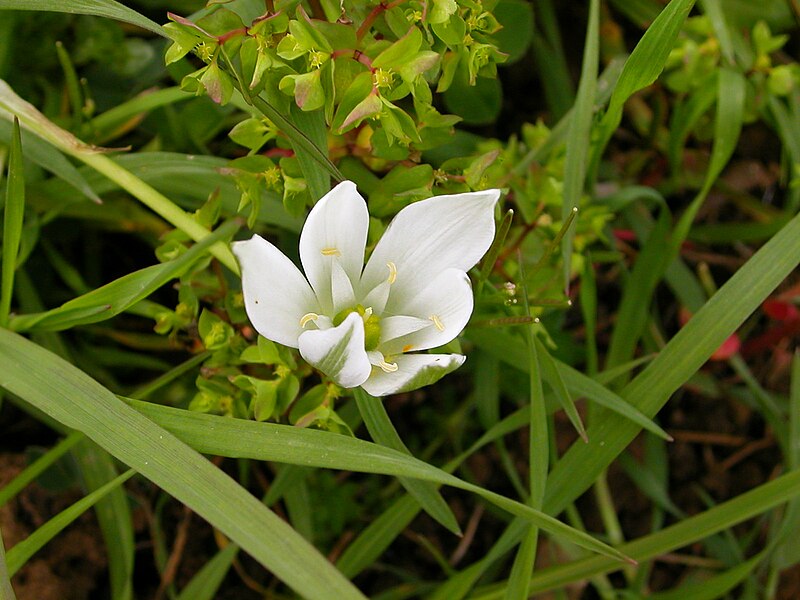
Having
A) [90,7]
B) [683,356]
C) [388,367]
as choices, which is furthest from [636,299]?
[90,7]

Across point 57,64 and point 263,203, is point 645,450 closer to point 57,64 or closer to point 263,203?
point 263,203

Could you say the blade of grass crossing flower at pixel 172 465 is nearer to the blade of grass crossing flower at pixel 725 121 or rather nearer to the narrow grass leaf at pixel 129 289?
the narrow grass leaf at pixel 129 289

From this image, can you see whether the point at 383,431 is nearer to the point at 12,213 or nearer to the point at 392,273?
the point at 392,273

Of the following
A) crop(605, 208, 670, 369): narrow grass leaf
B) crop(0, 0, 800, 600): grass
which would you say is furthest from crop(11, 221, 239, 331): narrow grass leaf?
crop(605, 208, 670, 369): narrow grass leaf

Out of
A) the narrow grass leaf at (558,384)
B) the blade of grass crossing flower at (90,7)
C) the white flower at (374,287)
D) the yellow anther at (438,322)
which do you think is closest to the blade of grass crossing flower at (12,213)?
the blade of grass crossing flower at (90,7)

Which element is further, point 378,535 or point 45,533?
point 378,535

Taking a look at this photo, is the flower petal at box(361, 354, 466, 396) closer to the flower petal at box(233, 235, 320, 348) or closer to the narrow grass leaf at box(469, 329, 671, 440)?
the flower petal at box(233, 235, 320, 348)
